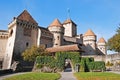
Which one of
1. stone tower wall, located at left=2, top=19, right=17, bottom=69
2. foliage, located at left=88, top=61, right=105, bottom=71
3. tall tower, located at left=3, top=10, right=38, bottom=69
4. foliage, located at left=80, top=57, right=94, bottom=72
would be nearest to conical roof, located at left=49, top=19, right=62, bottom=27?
tall tower, located at left=3, top=10, right=38, bottom=69

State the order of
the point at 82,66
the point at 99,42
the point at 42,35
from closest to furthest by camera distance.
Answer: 1. the point at 82,66
2. the point at 42,35
3. the point at 99,42

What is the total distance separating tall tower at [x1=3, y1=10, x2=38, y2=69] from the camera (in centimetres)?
4653

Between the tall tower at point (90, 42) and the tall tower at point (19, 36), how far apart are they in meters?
22.1

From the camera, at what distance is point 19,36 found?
4797 cm

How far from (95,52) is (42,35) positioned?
23473 mm

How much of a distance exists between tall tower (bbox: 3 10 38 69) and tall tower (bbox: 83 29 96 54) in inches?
869

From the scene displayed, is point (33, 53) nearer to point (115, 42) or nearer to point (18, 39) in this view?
point (18, 39)

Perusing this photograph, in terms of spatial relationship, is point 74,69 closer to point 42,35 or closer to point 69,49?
point 69,49

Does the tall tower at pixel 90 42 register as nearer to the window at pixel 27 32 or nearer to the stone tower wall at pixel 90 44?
the stone tower wall at pixel 90 44

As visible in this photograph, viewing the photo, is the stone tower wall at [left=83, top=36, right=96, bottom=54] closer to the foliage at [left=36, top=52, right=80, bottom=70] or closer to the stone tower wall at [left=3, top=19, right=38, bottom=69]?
the stone tower wall at [left=3, top=19, right=38, bottom=69]

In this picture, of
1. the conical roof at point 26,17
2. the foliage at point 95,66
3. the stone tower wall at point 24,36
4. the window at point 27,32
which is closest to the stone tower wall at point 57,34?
the stone tower wall at point 24,36

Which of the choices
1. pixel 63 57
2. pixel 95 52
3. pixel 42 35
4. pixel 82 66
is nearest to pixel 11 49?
pixel 42 35

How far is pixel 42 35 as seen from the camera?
168ft

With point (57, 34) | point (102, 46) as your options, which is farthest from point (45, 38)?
point (102, 46)
